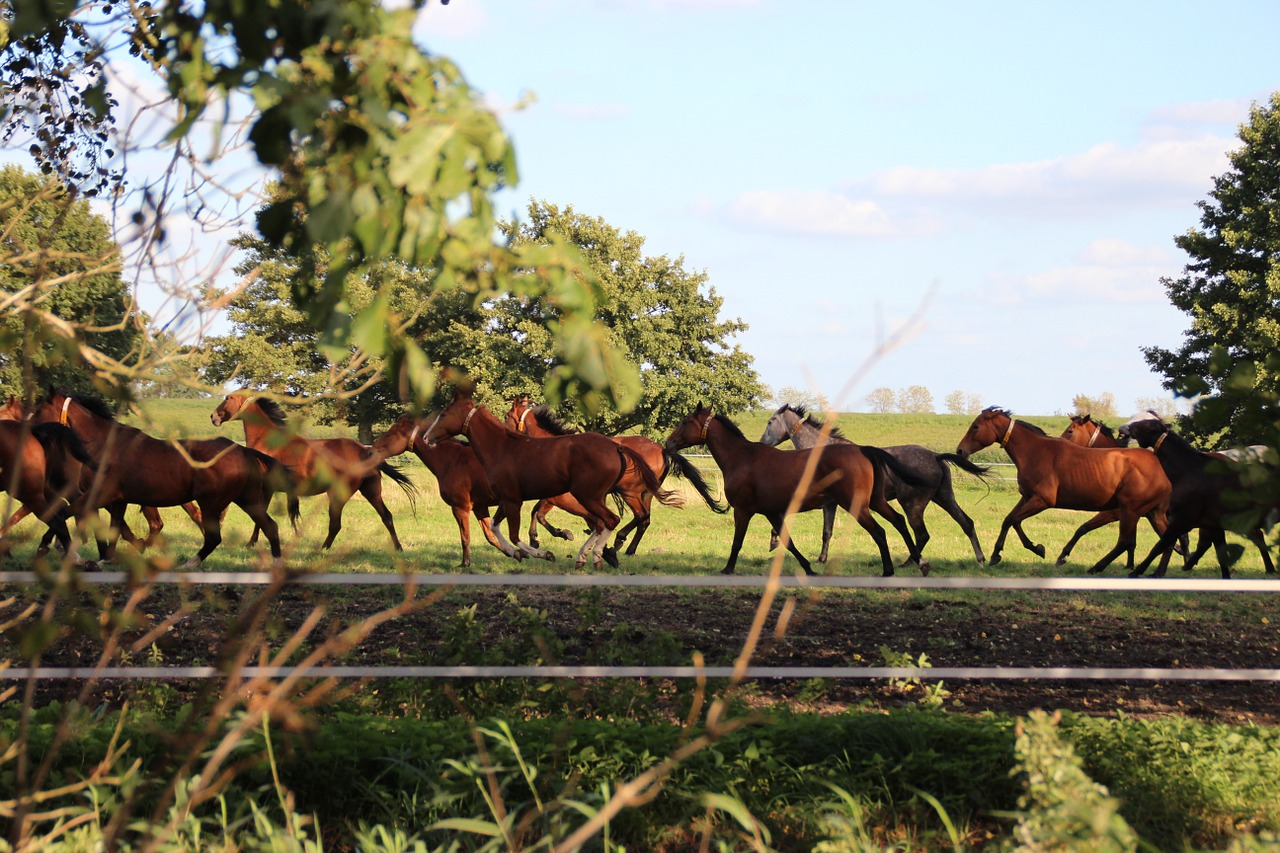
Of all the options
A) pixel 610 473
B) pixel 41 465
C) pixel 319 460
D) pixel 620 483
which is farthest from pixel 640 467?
pixel 319 460

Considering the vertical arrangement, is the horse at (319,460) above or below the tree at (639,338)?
below

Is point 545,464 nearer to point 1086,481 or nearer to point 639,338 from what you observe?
point 1086,481

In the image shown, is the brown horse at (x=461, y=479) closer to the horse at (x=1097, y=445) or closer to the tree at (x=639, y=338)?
the horse at (x=1097, y=445)

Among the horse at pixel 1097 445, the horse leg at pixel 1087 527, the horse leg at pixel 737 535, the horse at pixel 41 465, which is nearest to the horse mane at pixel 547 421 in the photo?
the horse leg at pixel 737 535

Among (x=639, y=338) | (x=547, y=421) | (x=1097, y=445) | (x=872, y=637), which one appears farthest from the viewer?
(x=639, y=338)

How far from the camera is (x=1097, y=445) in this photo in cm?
1684

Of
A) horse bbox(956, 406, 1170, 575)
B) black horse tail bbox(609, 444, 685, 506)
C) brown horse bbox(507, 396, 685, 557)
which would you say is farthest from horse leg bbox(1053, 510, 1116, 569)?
black horse tail bbox(609, 444, 685, 506)

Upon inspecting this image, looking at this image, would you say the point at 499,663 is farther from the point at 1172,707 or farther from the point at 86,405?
the point at 86,405

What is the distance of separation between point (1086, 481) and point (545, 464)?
7202mm

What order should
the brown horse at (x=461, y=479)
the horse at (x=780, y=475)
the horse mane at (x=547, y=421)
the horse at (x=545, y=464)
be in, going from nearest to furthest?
the horse at (x=780, y=475) → the horse at (x=545, y=464) → the brown horse at (x=461, y=479) → the horse mane at (x=547, y=421)

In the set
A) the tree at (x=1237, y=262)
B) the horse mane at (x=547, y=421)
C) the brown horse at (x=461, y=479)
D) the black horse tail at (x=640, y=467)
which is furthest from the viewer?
the tree at (x=1237, y=262)

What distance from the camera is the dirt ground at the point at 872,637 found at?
6699 mm

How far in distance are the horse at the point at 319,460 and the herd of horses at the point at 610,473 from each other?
7 centimetres

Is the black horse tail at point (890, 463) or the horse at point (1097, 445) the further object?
the horse at point (1097, 445)
